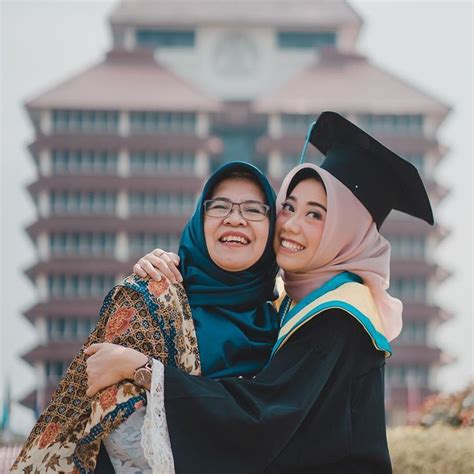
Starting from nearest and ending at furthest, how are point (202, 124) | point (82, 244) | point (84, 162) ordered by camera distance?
point (82, 244), point (202, 124), point (84, 162)

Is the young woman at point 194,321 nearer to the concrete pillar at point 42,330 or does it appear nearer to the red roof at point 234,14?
the concrete pillar at point 42,330

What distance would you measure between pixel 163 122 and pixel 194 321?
52.9 metres

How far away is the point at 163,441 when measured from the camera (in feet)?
13.4

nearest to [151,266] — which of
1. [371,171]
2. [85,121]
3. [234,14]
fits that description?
[371,171]

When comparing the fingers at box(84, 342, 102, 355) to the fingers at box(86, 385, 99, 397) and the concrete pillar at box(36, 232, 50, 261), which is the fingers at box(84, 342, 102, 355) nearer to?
the fingers at box(86, 385, 99, 397)

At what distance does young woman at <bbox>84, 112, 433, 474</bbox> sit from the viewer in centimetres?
413

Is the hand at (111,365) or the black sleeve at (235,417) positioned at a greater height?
Result: the hand at (111,365)

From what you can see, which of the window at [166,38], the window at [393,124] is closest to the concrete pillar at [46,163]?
the window at [166,38]

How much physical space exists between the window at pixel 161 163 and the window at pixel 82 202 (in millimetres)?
1861

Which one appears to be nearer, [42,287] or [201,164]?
[42,287]

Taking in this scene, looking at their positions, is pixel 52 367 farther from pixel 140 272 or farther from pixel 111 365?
pixel 111 365

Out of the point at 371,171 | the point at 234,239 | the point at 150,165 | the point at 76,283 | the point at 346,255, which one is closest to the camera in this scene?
the point at 234,239

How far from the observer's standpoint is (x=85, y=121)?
188 feet

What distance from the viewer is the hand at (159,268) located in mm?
4414
